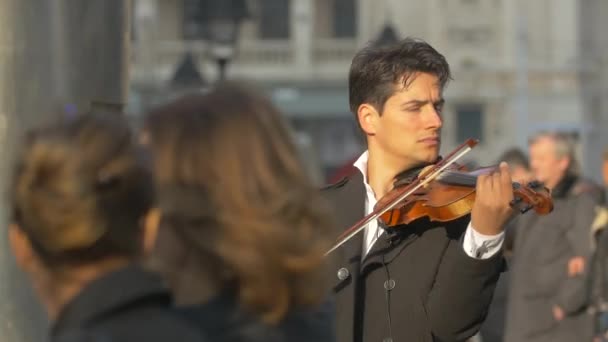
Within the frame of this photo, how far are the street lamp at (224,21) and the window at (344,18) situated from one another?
28.3 m

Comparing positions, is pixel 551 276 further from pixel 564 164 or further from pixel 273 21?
pixel 273 21

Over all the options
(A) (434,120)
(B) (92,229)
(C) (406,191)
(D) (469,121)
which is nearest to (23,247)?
(B) (92,229)

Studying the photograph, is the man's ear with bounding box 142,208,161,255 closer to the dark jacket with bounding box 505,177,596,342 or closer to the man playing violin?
the man playing violin

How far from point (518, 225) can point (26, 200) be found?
6.96 meters

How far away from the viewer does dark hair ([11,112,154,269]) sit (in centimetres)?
234

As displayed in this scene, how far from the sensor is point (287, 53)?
44.0 m

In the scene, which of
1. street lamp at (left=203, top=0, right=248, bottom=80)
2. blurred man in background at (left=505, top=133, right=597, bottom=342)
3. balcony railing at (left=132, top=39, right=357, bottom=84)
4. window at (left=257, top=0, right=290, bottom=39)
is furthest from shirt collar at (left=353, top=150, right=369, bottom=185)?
window at (left=257, top=0, right=290, bottom=39)

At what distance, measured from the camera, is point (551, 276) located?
28.3ft

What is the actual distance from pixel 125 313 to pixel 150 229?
15cm

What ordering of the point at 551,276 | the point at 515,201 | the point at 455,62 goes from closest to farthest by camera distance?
the point at 515,201
the point at 551,276
the point at 455,62

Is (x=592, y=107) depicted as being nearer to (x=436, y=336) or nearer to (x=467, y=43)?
(x=467, y=43)

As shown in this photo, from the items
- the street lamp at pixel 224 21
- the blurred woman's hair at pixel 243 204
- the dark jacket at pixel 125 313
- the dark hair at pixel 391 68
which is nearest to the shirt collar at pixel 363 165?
the dark hair at pixel 391 68

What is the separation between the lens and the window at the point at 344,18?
145 ft

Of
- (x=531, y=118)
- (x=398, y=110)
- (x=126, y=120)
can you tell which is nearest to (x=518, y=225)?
(x=398, y=110)
